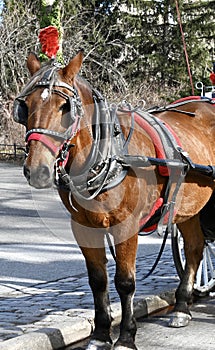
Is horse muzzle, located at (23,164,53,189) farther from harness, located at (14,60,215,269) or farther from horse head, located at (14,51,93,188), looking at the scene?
harness, located at (14,60,215,269)

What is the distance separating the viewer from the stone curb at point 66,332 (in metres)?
4.83

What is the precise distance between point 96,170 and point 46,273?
370cm

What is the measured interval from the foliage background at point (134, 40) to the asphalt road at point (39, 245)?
16333mm

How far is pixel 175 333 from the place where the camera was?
561cm

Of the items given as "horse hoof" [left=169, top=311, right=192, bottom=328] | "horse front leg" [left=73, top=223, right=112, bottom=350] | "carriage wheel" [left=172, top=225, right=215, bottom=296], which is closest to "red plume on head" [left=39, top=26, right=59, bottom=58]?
"horse front leg" [left=73, top=223, right=112, bottom=350]

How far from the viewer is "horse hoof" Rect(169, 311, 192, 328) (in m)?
5.79

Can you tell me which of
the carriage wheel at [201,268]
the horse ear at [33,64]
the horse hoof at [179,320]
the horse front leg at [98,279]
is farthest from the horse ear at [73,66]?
the horse hoof at [179,320]

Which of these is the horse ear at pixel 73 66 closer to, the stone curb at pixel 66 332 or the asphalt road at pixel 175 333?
the stone curb at pixel 66 332

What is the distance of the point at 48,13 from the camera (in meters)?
18.6

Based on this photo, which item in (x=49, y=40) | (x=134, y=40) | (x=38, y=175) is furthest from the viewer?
(x=134, y=40)

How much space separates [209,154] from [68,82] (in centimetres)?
208

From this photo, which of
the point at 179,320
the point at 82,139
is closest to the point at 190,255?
the point at 179,320

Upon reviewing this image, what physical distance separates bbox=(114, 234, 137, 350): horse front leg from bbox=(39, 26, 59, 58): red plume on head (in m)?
→ 1.48

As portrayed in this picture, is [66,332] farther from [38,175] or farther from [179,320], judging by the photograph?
[38,175]
